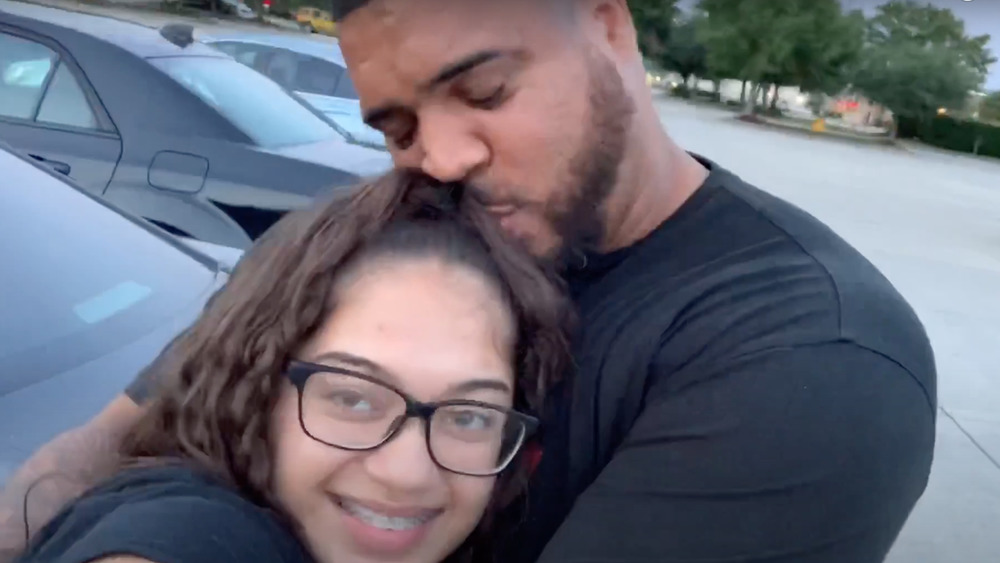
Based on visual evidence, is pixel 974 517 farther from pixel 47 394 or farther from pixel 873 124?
pixel 873 124

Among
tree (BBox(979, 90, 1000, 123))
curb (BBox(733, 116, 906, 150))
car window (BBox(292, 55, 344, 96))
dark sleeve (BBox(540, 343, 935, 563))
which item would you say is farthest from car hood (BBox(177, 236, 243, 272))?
tree (BBox(979, 90, 1000, 123))

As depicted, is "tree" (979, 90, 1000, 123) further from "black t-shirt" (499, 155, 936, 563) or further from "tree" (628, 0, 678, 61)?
"black t-shirt" (499, 155, 936, 563)

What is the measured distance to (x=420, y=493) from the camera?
128 centimetres

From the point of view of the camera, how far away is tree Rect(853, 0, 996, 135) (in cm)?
3044

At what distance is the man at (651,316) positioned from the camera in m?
1.17

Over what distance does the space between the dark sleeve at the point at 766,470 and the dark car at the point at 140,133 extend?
3.05 metres

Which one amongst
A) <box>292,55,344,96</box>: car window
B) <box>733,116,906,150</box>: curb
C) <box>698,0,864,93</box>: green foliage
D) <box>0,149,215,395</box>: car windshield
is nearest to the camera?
<box>0,149,215,395</box>: car windshield

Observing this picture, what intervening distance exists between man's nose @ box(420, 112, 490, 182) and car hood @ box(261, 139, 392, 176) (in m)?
2.74

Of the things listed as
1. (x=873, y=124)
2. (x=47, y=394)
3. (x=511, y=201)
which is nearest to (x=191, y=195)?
(x=47, y=394)

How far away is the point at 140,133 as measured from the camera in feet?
13.9

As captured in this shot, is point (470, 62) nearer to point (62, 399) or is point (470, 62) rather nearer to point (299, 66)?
point (62, 399)

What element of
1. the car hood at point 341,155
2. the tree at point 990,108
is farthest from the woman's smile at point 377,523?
the tree at point 990,108

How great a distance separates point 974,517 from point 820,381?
343 centimetres

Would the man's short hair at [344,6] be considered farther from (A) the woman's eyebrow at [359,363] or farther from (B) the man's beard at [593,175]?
(A) the woman's eyebrow at [359,363]
